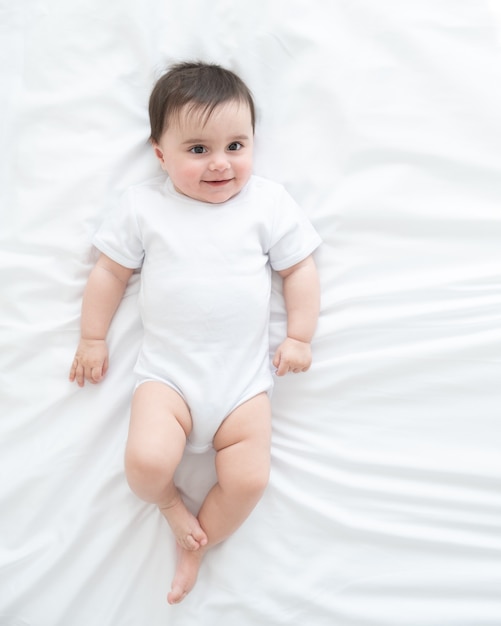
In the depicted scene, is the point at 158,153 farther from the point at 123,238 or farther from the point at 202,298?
the point at 202,298

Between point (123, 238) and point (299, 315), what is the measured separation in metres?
0.34

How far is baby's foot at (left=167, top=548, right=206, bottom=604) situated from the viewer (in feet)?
3.60

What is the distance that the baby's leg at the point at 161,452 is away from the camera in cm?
107

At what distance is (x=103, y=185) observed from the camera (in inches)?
48.7

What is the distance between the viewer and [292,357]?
3.82 feet

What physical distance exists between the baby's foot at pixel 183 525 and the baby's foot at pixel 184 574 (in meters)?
0.02

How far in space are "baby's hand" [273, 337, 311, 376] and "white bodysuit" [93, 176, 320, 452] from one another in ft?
0.09

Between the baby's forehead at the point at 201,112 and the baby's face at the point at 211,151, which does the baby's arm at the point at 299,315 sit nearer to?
the baby's face at the point at 211,151

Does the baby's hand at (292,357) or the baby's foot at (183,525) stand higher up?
the baby's hand at (292,357)

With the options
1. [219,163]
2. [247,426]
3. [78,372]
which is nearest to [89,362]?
[78,372]

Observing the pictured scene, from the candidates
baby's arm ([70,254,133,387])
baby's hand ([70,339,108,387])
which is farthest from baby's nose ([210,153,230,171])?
baby's hand ([70,339,108,387])

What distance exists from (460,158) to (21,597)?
1078 mm

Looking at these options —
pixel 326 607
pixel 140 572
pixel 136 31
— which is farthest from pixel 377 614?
pixel 136 31

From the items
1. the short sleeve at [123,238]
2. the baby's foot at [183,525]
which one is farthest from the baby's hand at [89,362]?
the baby's foot at [183,525]
